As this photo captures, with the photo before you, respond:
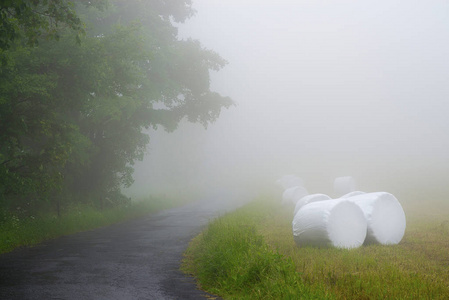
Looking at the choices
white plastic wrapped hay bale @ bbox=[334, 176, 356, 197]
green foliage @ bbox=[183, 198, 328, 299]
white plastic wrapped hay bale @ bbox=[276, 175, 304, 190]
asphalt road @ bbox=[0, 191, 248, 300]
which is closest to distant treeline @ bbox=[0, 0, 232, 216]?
asphalt road @ bbox=[0, 191, 248, 300]

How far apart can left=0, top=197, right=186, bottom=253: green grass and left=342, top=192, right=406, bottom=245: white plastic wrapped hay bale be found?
32.8 feet

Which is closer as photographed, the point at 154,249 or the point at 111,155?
the point at 154,249

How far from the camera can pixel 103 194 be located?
2434cm

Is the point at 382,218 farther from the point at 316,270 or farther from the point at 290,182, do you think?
the point at 290,182

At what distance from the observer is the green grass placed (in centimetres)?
1370

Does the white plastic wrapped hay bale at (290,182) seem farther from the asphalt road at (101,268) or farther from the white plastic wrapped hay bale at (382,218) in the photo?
the white plastic wrapped hay bale at (382,218)

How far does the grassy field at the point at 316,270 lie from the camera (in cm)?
651

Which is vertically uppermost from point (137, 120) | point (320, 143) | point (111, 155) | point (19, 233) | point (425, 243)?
point (320, 143)

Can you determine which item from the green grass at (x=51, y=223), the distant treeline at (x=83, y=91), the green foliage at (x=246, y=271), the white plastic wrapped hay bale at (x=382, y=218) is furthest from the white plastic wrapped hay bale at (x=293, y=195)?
the green foliage at (x=246, y=271)

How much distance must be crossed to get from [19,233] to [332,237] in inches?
389

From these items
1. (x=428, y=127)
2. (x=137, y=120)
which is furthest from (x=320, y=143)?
(x=137, y=120)

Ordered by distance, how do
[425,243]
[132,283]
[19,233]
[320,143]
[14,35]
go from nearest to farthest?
[132,283] < [14,35] < [425,243] < [19,233] < [320,143]

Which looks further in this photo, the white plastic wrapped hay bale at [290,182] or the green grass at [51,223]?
the white plastic wrapped hay bale at [290,182]

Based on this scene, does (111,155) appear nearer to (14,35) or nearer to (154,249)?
(154,249)
